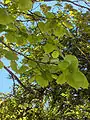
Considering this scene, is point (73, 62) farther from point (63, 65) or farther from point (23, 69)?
point (23, 69)

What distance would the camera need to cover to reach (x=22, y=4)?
1.37 meters

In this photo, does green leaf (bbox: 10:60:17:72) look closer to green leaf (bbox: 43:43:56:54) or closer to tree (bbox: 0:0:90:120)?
tree (bbox: 0:0:90:120)

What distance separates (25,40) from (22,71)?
0.16 meters

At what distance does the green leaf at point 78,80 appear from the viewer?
1.25m

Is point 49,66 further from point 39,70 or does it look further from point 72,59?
point 72,59

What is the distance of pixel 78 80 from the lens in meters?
1.26

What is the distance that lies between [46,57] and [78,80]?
32cm

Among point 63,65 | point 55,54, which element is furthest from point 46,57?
point 63,65

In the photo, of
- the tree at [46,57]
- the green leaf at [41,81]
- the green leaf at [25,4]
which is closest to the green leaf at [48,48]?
the tree at [46,57]

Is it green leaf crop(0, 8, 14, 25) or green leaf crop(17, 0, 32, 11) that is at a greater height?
green leaf crop(17, 0, 32, 11)

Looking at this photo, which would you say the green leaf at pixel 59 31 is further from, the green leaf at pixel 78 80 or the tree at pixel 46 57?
Answer: the green leaf at pixel 78 80

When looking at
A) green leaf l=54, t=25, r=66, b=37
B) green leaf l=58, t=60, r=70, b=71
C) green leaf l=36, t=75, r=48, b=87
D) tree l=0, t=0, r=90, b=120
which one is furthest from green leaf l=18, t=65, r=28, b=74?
green leaf l=58, t=60, r=70, b=71

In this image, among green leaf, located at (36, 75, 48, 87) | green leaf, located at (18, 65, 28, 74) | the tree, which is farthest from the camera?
green leaf, located at (18, 65, 28, 74)

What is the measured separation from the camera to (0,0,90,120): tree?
53.6 inches
